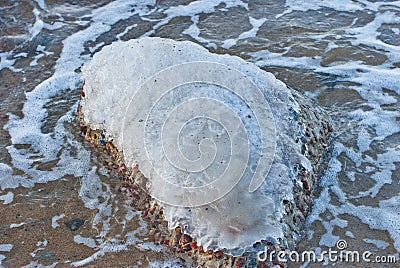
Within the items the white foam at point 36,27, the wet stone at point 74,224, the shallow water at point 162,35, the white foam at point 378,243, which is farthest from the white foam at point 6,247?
the white foam at point 36,27

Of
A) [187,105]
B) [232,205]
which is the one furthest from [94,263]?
[187,105]

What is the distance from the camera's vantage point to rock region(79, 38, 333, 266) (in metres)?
3.19

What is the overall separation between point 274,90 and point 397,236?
5.13ft

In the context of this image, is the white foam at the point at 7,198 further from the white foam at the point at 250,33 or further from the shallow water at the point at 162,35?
the white foam at the point at 250,33

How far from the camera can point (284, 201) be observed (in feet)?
11.2

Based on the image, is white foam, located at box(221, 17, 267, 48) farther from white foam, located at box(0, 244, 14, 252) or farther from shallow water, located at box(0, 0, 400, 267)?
white foam, located at box(0, 244, 14, 252)

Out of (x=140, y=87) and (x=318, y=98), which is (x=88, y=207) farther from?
(x=318, y=98)

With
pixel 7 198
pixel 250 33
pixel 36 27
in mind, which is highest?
→ pixel 36 27

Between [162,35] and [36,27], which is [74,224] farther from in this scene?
[36,27]

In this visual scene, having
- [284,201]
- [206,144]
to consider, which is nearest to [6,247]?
[206,144]

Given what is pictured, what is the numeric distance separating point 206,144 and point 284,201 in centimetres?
75

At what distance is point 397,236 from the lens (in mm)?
3486

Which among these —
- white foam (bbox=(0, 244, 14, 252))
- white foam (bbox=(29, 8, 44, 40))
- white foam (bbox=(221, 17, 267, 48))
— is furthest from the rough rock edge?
white foam (bbox=(29, 8, 44, 40))

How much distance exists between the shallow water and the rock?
247 mm
